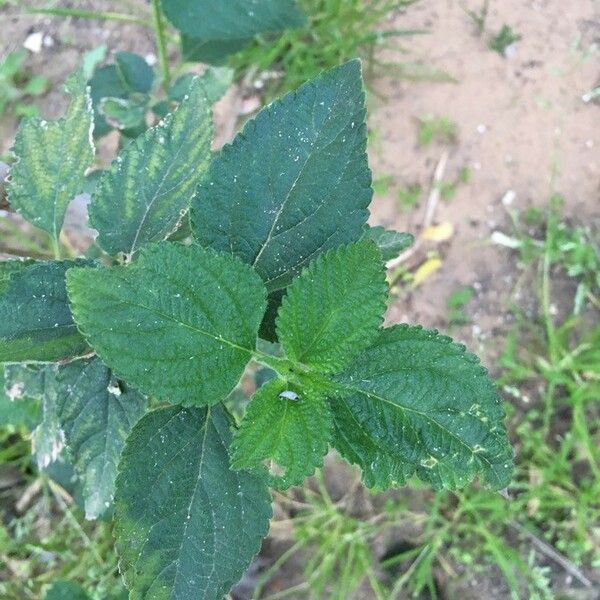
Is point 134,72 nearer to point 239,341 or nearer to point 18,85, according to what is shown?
point 239,341

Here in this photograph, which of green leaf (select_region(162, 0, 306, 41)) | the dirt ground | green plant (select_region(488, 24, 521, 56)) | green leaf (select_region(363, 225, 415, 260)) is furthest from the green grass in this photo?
green leaf (select_region(363, 225, 415, 260))

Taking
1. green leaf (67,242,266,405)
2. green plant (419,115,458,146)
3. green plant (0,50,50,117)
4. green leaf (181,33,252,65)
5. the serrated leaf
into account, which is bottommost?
green plant (419,115,458,146)

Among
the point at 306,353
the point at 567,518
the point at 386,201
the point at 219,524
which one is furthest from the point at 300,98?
the point at 567,518

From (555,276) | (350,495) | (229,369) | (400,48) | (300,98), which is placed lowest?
(350,495)

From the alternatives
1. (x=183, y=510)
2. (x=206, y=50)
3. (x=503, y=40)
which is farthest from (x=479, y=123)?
(x=183, y=510)

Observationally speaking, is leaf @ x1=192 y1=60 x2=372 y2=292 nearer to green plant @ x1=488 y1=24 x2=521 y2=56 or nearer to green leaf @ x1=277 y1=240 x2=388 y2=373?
green leaf @ x1=277 y1=240 x2=388 y2=373

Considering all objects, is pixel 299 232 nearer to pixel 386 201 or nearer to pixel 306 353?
pixel 306 353

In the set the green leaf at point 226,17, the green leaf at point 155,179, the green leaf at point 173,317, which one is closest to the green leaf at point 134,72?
the green leaf at point 226,17
